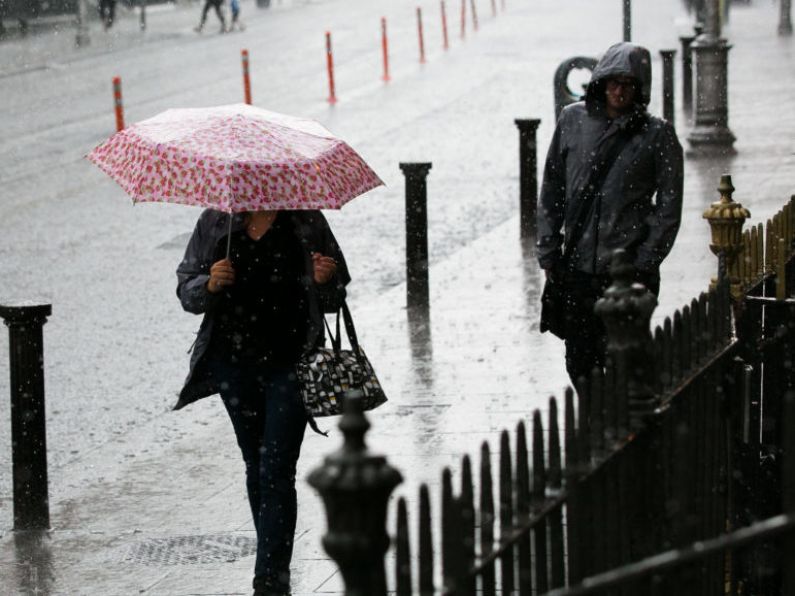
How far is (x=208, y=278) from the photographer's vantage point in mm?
5691

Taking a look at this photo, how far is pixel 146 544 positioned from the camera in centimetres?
665

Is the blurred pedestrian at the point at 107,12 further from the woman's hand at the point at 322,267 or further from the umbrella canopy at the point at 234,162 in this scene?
the woman's hand at the point at 322,267

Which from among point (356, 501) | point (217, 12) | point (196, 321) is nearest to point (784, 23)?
point (217, 12)

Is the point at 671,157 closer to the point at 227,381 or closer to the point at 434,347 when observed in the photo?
the point at 227,381

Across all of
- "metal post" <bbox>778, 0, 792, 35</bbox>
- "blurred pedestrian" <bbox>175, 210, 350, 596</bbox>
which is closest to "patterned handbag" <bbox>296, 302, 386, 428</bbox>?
"blurred pedestrian" <bbox>175, 210, 350, 596</bbox>

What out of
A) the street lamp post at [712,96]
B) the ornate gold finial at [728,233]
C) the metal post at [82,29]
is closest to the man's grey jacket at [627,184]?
the ornate gold finial at [728,233]

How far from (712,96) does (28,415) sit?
12370 mm

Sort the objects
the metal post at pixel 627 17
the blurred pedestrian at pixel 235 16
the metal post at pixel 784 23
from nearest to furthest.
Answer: the metal post at pixel 627 17 → the metal post at pixel 784 23 → the blurred pedestrian at pixel 235 16

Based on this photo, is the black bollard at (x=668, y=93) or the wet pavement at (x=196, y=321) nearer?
the wet pavement at (x=196, y=321)

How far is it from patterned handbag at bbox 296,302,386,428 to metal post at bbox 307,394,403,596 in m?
2.78

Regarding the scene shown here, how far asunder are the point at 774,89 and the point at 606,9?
17.7 metres

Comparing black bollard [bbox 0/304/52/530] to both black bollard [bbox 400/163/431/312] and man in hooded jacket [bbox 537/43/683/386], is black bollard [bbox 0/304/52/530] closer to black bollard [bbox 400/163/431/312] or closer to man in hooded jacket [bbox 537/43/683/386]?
man in hooded jacket [bbox 537/43/683/386]

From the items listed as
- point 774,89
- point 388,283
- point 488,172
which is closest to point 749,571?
point 388,283

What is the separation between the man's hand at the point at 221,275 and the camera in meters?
5.57
